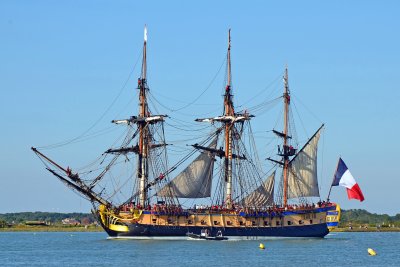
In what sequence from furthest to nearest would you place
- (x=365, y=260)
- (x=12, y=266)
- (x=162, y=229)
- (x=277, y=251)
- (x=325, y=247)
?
(x=162, y=229)
(x=325, y=247)
(x=277, y=251)
(x=365, y=260)
(x=12, y=266)

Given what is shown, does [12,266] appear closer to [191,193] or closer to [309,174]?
[191,193]

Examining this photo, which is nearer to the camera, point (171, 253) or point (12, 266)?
point (12, 266)

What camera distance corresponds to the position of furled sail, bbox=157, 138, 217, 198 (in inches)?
5197

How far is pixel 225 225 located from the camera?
132m

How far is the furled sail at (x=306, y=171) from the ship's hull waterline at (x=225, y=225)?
3.91 meters

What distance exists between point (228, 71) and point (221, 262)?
49424mm

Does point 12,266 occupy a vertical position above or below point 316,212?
below

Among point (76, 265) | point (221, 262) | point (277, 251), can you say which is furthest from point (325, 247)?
point (76, 265)

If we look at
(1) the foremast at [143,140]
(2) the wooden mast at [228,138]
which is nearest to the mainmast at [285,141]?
Result: (2) the wooden mast at [228,138]

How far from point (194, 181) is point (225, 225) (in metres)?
7.95

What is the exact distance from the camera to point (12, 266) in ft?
300

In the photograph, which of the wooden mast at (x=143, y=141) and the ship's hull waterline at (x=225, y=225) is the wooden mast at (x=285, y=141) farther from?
the wooden mast at (x=143, y=141)

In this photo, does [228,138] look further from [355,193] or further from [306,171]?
[355,193]

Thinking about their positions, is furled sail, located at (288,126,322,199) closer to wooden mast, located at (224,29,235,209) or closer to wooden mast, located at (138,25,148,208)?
wooden mast, located at (224,29,235,209)
